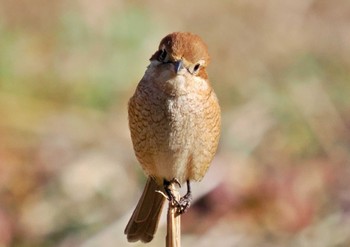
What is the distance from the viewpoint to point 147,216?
18.3 ft

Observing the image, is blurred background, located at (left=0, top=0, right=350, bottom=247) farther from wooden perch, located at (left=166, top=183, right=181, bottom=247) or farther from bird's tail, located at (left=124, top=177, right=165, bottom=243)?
wooden perch, located at (left=166, top=183, right=181, bottom=247)

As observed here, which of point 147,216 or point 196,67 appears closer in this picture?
point 196,67

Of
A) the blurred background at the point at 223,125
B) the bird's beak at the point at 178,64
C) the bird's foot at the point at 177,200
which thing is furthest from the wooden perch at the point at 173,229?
the blurred background at the point at 223,125

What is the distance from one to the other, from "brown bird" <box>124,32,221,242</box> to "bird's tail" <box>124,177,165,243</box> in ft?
0.51

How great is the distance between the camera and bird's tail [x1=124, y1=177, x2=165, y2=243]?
5559 millimetres

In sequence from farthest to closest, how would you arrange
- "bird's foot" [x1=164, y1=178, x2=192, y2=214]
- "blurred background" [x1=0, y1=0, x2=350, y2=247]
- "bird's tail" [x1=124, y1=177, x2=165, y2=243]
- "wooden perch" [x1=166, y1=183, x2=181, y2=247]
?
"blurred background" [x1=0, y1=0, x2=350, y2=247]
"bird's tail" [x1=124, y1=177, x2=165, y2=243]
"bird's foot" [x1=164, y1=178, x2=192, y2=214]
"wooden perch" [x1=166, y1=183, x2=181, y2=247]

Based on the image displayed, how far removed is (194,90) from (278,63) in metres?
4.50

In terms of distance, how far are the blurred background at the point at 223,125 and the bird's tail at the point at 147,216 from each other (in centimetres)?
195

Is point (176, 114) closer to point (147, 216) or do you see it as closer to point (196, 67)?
point (196, 67)

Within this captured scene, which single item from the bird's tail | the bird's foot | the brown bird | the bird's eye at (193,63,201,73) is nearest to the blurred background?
the bird's tail

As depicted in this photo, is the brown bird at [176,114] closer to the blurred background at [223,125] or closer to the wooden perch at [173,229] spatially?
the wooden perch at [173,229]

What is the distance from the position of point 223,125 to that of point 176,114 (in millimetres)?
3456

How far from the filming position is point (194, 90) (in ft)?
16.7

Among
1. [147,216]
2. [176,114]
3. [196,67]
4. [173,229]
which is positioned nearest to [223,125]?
[147,216]
